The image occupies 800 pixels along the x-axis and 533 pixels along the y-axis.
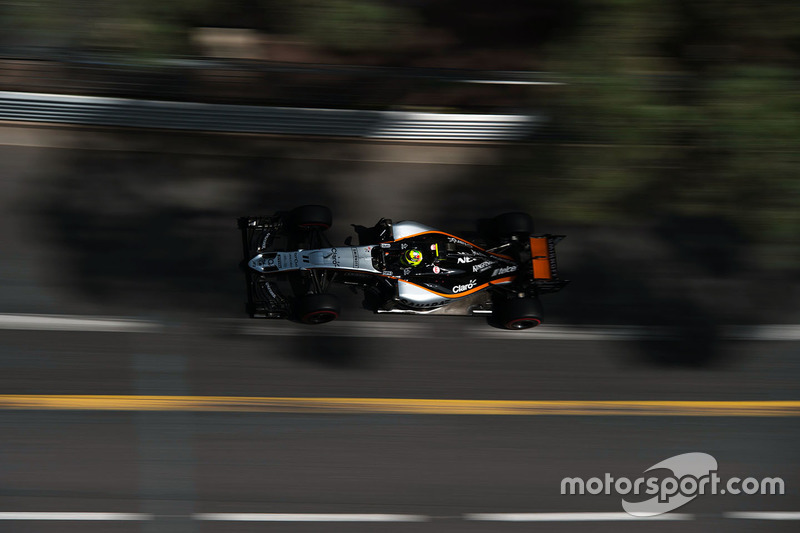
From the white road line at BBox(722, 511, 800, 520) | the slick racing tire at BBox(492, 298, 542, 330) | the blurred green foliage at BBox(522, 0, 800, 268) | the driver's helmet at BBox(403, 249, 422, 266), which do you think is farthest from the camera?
the white road line at BBox(722, 511, 800, 520)

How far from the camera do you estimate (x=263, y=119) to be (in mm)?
8320

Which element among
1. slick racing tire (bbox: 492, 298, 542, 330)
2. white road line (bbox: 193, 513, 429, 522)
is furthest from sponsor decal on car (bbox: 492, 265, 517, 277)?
white road line (bbox: 193, 513, 429, 522)

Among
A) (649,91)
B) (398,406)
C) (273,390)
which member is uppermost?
(649,91)

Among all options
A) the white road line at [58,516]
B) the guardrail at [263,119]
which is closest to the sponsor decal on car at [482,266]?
the guardrail at [263,119]

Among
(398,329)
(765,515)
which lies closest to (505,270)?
(398,329)

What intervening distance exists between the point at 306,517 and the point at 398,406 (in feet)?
5.43

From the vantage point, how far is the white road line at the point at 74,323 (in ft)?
25.1

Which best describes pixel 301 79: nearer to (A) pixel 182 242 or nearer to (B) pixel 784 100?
(A) pixel 182 242

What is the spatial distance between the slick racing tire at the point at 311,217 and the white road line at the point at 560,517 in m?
3.85

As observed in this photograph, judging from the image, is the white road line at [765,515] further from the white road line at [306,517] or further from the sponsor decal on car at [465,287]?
the sponsor decal on car at [465,287]

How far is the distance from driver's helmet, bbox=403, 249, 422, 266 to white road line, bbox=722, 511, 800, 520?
16.1 feet

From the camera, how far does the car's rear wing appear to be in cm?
758

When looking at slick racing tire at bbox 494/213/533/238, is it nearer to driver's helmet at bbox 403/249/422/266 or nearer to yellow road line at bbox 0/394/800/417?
driver's helmet at bbox 403/249/422/266

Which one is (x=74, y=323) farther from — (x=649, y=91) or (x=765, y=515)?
(x=765, y=515)
